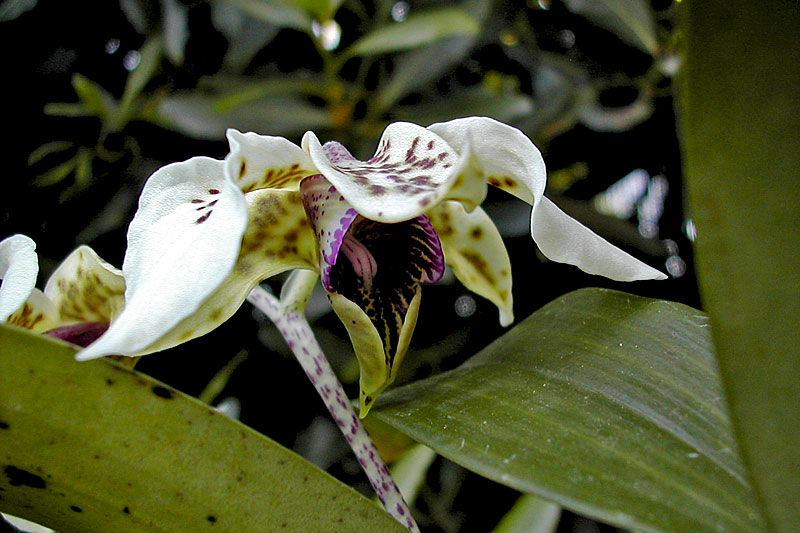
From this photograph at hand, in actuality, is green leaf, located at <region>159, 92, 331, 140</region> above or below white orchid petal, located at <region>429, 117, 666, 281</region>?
below

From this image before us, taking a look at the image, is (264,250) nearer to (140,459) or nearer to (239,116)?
(140,459)

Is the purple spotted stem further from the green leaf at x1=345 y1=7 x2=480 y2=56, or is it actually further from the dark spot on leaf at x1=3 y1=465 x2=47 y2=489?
the green leaf at x1=345 y1=7 x2=480 y2=56

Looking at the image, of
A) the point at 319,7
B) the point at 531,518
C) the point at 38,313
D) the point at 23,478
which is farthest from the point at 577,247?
the point at 319,7

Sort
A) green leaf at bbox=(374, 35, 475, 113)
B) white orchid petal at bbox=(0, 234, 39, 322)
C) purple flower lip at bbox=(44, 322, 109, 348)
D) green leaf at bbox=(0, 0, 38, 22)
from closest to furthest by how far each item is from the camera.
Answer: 1. white orchid petal at bbox=(0, 234, 39, 322)
2. purple flower lip at bbox=(44, 322, 109, 348)
3. green leaf at bbox=(0, 0, 38, 22)
4. green leaf at bbox=(374, 35, 475, 113)

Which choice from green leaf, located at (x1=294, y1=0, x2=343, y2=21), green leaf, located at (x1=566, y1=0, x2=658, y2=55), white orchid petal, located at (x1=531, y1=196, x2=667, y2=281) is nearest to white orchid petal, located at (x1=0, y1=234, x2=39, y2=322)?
white orchid petal, located at (x1=531, y1=196, x2=667, y2=281)

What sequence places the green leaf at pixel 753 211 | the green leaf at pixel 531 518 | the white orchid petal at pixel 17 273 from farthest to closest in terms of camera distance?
the green leaf at pixel 531 518
the white orchid petal at pixel 17 273
the green leaf at pixel 753 211

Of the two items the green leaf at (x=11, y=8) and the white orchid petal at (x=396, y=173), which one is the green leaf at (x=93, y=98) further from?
the white orchid petal at (x=396, y=173)

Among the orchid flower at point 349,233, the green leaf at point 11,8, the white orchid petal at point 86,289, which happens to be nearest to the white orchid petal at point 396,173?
the orchid flower at point 349,233
